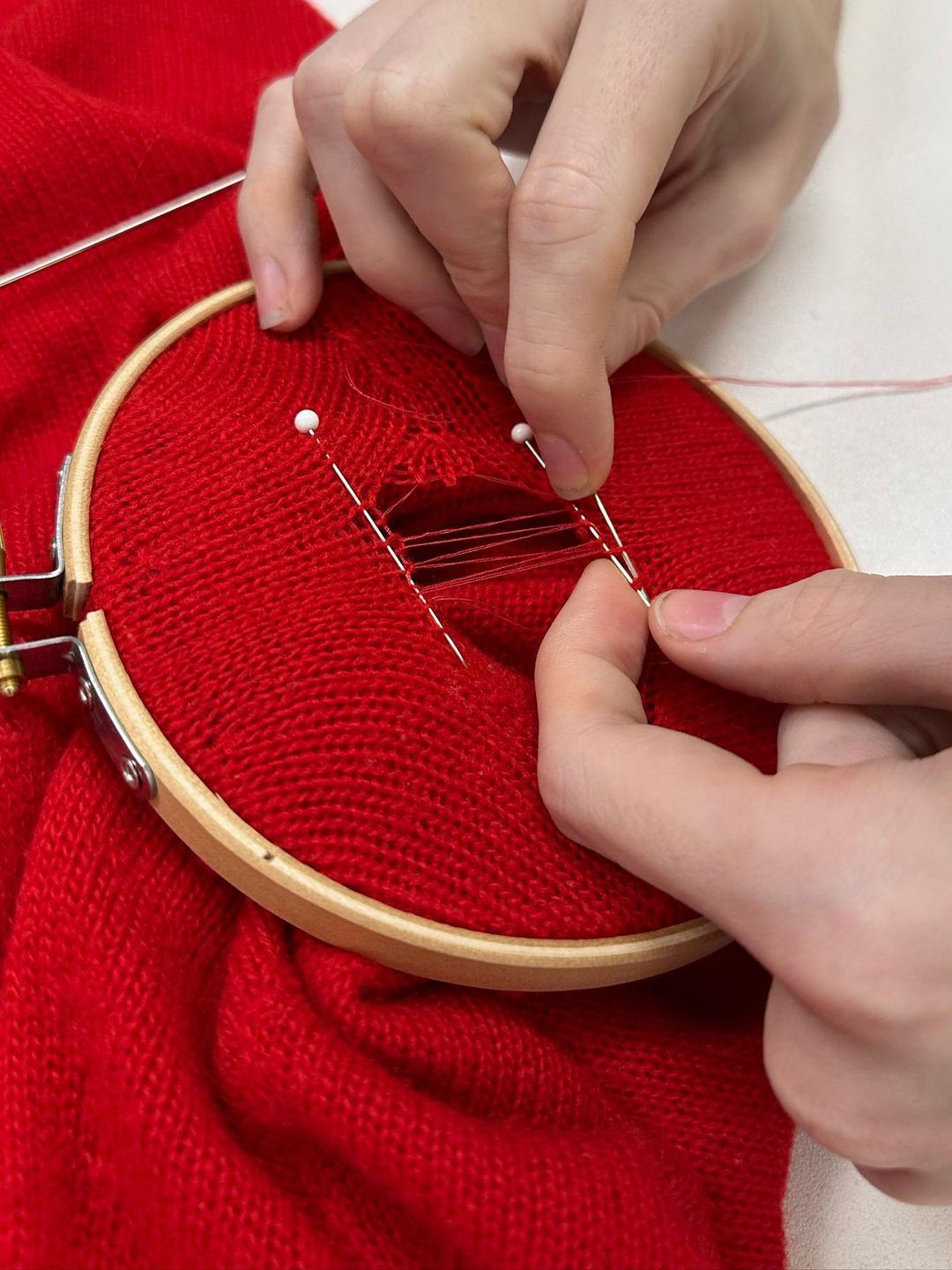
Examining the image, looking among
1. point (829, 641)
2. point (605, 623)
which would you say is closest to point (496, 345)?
point (605, 623)

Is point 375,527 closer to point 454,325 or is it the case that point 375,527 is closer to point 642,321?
point 454,325

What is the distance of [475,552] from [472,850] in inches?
10.8

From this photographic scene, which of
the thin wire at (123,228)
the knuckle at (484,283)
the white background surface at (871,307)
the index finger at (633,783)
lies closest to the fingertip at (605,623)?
the index finger at (633,783)

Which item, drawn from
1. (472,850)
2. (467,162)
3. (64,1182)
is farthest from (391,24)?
(64,1182)

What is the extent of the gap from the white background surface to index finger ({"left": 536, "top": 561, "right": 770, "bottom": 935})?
1.61ft

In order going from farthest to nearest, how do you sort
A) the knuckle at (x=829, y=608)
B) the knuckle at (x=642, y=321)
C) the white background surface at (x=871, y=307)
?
the white background surface at (x=871, y=307), the knuckle at (x=642, y=321), the knuckle at (x=829, y=608)

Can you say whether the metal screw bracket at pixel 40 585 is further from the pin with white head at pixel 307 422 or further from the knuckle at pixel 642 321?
the knuckle at pixel 642 321

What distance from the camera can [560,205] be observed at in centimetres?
67

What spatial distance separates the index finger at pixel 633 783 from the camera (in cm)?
57

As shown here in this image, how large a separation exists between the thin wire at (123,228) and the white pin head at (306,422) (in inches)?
13.8

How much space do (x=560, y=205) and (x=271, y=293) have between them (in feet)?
0.82

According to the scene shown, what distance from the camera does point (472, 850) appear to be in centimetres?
64

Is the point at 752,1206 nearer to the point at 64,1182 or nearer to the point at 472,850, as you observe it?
the point at 472,850

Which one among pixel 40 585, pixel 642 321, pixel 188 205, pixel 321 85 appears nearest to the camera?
pixel 40 585
